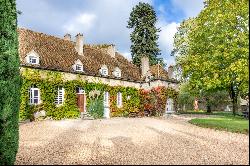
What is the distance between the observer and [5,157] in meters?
9.95

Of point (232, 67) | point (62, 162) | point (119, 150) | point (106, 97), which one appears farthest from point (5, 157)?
point (106, 97)

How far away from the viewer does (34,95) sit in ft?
98.5

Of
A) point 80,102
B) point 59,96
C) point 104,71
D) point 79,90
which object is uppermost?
point 104,71

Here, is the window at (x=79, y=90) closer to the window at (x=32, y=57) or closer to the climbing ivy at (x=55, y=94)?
the climbing ivy at (x=55, y=94)

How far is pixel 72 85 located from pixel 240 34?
695 inches

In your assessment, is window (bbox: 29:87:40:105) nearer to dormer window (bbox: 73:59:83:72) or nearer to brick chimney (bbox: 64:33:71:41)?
dormer window (bbox: 73:59:83:72)

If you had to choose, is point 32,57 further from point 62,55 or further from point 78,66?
point 78,66

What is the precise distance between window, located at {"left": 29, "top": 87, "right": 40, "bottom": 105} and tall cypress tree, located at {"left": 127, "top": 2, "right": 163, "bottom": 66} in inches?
971

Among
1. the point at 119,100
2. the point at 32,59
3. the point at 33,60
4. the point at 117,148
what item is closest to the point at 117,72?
the point at 119,100

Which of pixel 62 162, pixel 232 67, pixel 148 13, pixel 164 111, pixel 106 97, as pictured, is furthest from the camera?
pixel 148 13

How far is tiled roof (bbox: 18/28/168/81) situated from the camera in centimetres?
3226

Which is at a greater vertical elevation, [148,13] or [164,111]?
[148,13]

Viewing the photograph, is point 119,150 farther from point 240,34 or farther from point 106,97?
point 106,97

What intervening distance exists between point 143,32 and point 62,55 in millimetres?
20918
